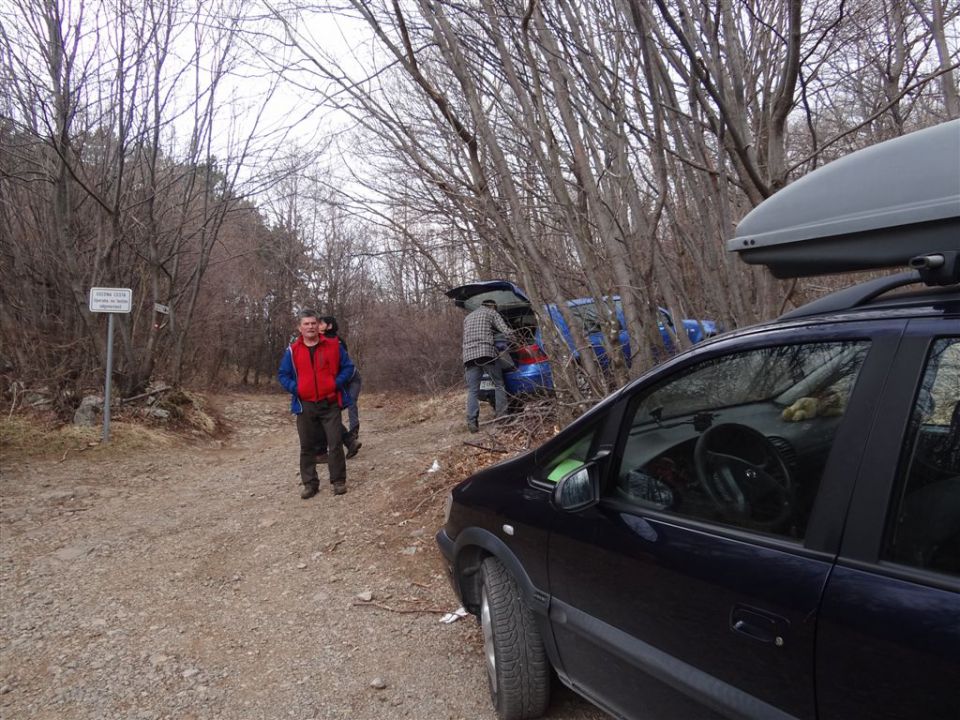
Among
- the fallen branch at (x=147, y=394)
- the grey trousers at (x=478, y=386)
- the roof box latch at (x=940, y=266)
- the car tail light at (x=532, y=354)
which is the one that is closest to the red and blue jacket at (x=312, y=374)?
the car tail light at (x=532, y=354)

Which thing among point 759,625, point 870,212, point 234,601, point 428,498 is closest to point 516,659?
point 759,625

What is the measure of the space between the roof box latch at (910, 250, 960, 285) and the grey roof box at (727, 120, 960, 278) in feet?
0.04

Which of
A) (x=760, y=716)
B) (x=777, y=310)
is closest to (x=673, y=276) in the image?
(x=777, y=310)

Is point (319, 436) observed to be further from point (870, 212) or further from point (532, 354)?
point (870, 212)

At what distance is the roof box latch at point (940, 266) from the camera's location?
1.53m

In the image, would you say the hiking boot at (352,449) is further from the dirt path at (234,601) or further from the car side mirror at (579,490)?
the car side mirror at (579,490)

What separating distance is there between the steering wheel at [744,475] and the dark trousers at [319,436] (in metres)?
4.77

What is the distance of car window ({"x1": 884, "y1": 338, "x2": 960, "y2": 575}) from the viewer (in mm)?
1456

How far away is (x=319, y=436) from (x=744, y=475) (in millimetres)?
5210

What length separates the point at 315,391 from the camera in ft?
20.5

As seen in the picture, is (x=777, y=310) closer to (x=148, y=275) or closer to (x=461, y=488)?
(x=461, y=488)

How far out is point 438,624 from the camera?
394 centimetres

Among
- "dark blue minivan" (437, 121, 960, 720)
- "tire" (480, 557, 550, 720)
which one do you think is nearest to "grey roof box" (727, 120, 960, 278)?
"dark blue minivan" (437, 121, 960, 720)

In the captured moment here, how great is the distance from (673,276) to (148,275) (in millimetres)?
10346
